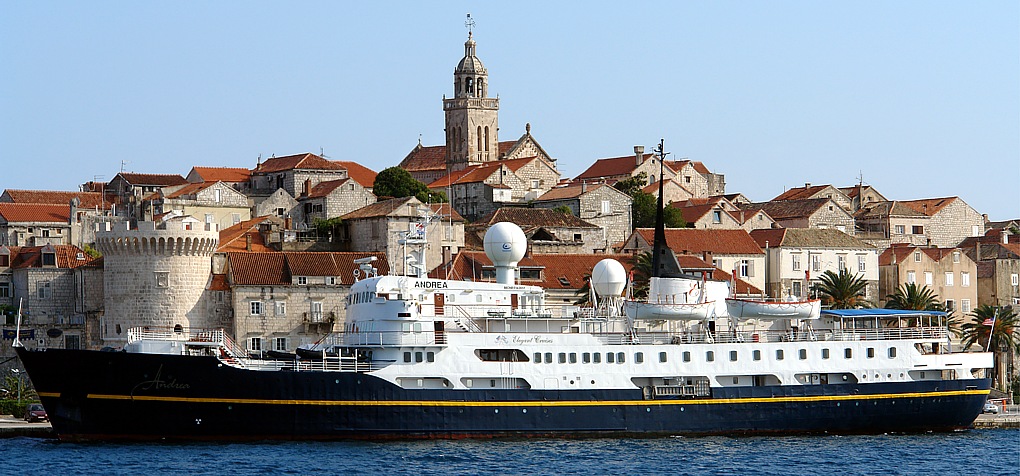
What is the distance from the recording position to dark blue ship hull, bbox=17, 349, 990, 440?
5206cm

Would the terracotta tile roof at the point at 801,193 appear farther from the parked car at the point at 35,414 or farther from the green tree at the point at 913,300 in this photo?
the parked car at the point at 35,414

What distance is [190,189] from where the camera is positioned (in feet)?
319

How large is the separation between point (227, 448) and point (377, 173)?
58.7 meters

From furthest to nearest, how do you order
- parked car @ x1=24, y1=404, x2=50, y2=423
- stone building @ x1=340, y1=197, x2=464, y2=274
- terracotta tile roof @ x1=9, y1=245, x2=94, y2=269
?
stone building @ x1=340, y1=197, x2=464, y2=274, terracotta tile roof @ x1=9, y1=245, x2=94, y2=269, parked car @ x1=24, y1=404, x2=50, y2=423

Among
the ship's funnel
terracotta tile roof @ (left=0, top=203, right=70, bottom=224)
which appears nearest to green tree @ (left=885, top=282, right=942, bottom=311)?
the ship's funnel

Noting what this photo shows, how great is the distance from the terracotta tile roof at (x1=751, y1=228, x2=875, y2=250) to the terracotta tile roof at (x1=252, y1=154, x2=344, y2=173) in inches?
1098

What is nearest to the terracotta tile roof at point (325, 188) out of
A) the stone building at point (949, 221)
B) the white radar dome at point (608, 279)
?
the stone building at point (949, 221)

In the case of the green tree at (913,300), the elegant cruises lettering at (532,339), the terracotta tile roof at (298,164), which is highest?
the terracotta tile roof at (298,164)

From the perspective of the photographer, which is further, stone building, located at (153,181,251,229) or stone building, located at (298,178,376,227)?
stone building, located at (298,178,376,227)

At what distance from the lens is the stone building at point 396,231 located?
80.0 meters

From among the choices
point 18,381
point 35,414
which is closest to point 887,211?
point 18,381

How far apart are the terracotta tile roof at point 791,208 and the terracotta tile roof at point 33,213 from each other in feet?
129

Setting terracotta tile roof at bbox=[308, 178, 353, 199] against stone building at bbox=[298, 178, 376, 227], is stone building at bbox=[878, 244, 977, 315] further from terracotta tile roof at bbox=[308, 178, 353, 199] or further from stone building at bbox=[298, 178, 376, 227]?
terracotta tile roof at bbox=[308, 178, 353, 199]

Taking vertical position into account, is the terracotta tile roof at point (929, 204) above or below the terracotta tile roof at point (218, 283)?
above
